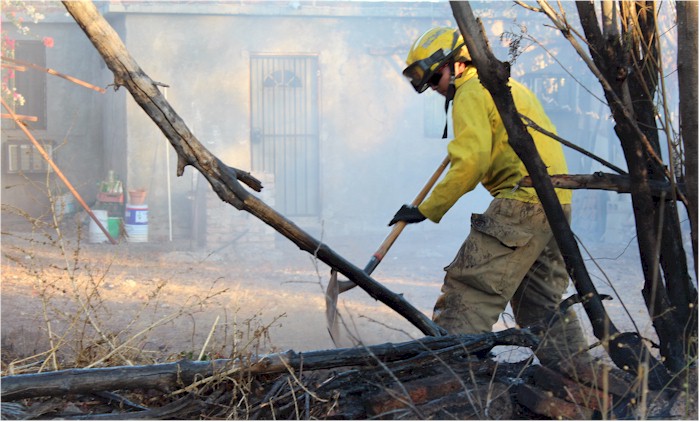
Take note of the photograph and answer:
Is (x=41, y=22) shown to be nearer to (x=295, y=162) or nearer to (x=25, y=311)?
(x=295, y=162)

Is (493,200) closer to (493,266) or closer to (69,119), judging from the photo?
(493,266)

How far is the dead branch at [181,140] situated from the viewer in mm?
3346

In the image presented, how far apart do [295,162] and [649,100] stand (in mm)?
10881

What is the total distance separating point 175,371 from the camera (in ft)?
9.72

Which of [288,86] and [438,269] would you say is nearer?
[438,269]

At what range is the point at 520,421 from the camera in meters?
2.77

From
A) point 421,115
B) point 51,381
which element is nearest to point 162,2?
point 421,115

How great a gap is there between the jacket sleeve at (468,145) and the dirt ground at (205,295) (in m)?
1.00

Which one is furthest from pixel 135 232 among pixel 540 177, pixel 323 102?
pixel 540 177

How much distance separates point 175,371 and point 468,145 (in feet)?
5.38

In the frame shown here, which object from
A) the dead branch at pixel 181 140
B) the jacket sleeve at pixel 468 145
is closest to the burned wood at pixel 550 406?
the dead branch at pixel 181 140

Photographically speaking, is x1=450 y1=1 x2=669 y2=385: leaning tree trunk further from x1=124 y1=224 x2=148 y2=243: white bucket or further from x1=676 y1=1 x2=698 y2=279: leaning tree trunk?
x1=124 y1=224 x2=148 y2=243: white bucket

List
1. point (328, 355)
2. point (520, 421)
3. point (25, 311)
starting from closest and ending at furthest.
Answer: point (520, 421) → point (328, 355) → point (25, 311)

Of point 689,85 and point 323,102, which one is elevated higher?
point 323,102
